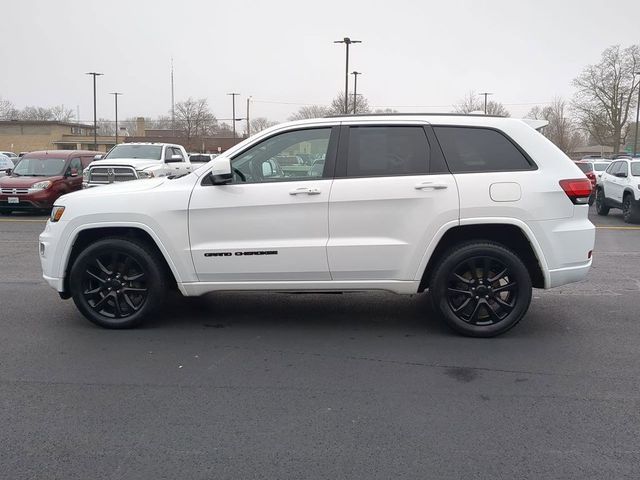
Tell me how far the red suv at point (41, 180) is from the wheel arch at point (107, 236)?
11343mm

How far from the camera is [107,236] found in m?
5.54

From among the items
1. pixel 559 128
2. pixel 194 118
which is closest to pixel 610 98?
pixel 559 128

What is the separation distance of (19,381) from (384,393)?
8.73 ft

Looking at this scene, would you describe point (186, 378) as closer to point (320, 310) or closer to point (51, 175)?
point (320, 310)

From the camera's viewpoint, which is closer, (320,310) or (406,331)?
(406,331)

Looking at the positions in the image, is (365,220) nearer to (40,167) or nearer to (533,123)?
(533,123)

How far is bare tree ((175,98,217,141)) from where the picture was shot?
6906 cm

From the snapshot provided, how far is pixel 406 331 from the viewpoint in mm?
5539

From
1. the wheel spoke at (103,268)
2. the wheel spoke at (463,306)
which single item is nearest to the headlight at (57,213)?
the wheel spoke at (103,268)

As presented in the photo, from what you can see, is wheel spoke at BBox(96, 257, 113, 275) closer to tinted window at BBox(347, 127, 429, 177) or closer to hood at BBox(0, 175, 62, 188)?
tinted window at BBox(347, 127, 429, 177)

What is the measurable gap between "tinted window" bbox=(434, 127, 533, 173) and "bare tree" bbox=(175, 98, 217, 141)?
214ft

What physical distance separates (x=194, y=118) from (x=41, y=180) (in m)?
55.5

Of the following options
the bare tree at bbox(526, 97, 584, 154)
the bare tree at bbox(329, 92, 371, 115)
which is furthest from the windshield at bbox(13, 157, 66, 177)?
the bare tree at bbox(526, 97, 584, 154)

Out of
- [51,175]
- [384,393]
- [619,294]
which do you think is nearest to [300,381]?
[384,393]
